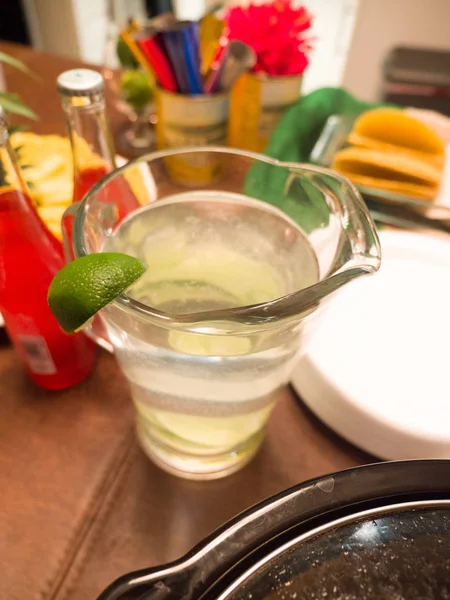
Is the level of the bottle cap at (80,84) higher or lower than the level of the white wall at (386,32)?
higher

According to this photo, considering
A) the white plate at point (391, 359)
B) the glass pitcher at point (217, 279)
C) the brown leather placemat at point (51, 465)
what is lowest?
the brown leather placemat at point (51, 465)

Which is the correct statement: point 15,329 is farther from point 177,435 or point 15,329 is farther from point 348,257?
point 348,257

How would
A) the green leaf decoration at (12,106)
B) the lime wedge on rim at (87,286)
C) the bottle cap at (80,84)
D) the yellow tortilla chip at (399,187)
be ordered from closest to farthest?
the lime wedge on rim at (87,286) < the bottle cap at (80,84) < the green leaf decoration at (12,106) < the yellow tortilla chip at (399,187)

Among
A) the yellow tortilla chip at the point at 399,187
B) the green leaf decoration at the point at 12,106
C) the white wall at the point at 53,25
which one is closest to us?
the green leaf decoration at the point at 12,106

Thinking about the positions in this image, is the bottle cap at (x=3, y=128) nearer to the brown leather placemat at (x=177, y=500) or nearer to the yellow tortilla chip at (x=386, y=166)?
the brown leather placemat at (x=177, y=500)

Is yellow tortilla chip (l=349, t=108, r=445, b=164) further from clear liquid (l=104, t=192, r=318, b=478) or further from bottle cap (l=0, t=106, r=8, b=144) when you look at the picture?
bottle cap (l=0, t=106, r=8, b=144)

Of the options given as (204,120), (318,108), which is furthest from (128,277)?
(318,108)

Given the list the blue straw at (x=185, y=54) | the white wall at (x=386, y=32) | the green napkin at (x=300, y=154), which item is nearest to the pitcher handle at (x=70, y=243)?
the green napkin at (x=300, y=154)

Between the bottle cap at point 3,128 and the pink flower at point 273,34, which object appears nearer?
the bottle cap at point 3,128
